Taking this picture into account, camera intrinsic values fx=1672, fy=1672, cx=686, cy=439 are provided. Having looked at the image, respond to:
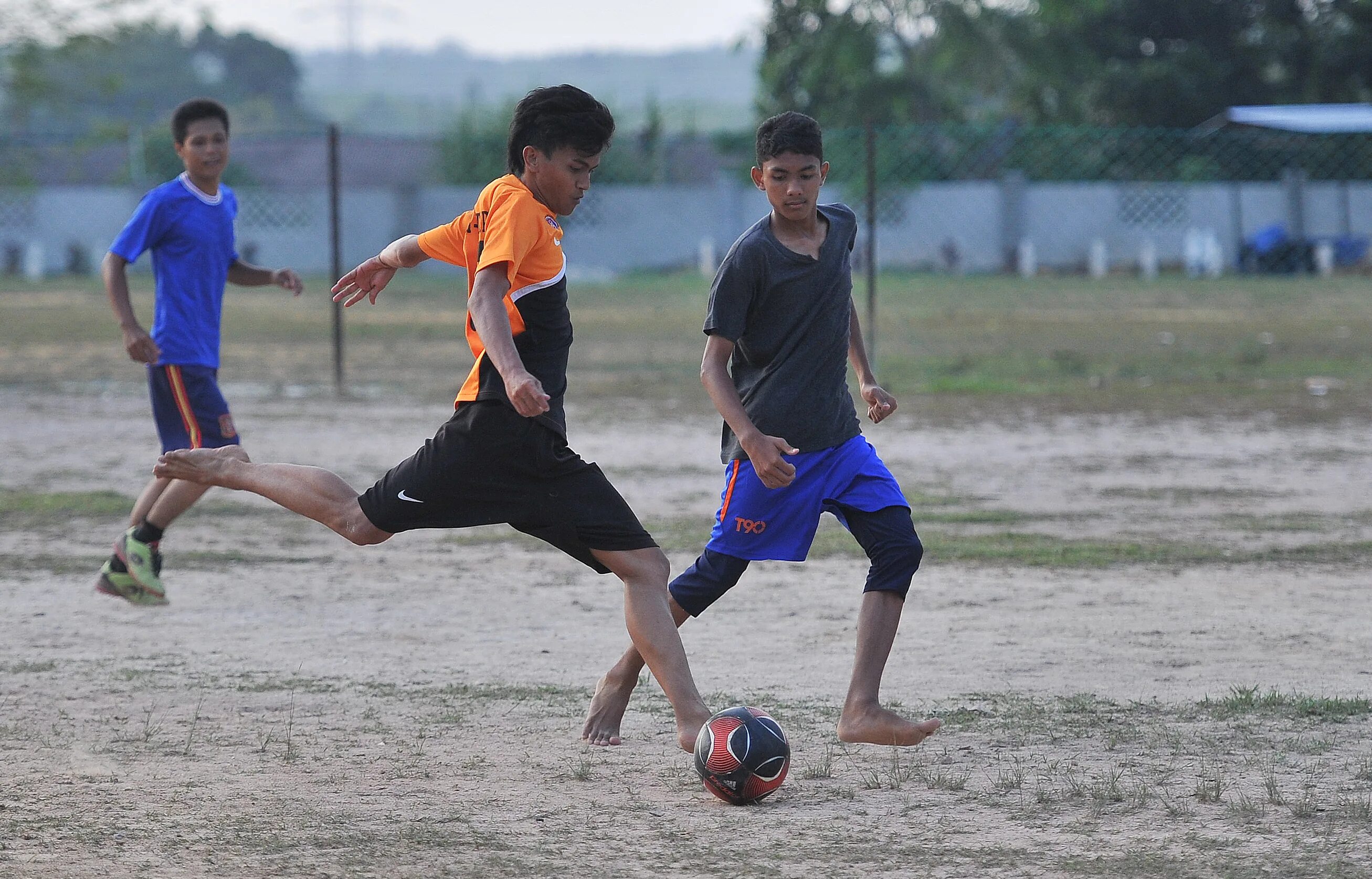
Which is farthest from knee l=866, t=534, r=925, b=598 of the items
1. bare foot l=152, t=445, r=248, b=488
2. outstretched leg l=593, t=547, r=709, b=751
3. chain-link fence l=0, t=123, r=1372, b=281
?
chain-link fence l=0, t=123, r=1372, b=281

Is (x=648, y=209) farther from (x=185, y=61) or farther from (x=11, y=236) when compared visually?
(x=185, y=61)

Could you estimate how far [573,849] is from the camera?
12.2ft

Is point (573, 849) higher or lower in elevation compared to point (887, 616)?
lower

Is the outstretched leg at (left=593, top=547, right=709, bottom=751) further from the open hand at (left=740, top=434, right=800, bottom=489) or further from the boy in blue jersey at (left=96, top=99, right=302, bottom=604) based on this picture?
the boy in blue jersey at (left=96, top=99, right=302, bottom=604)

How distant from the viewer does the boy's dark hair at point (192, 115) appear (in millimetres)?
6781

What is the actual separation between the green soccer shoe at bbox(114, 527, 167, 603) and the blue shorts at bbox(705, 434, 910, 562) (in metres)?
2.86

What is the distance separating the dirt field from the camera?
3.76 metres

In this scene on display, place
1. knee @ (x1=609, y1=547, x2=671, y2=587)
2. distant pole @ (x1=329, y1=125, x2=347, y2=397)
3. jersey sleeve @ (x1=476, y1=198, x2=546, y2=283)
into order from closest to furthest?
jersey sleeve @ (x1=476, y1=198, x2=546, y2=283) < knee @ (x1=609, y1=547, x2=671, y2=587) < distant pole @ (x1=329, y1=125, x2=347, y2=397)

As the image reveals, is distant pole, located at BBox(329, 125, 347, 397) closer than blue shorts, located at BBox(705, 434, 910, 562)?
No

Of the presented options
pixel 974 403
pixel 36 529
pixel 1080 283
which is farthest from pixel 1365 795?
pixel 1080 283

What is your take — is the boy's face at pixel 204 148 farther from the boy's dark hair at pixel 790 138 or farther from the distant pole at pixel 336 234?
A: the distant pole at pixel 336 234

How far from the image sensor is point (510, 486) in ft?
14.2

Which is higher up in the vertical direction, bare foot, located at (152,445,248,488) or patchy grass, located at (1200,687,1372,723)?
bare foot, located at (152,445,248,488)

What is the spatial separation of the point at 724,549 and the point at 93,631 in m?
2.68
